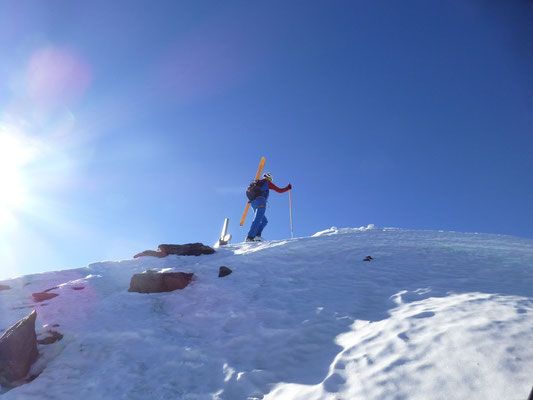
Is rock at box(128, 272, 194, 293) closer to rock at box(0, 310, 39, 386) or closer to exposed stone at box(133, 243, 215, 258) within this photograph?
rock at box(0, 310, 39, 386)

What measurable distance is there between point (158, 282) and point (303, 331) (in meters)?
4.32

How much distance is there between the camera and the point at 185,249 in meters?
11.4

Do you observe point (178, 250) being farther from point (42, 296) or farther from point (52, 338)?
point (52, 338)

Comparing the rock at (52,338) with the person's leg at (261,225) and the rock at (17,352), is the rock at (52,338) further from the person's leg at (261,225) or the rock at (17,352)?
the person's leg at (261,225)

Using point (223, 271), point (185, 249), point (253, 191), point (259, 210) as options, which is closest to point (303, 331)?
point (223, 271)

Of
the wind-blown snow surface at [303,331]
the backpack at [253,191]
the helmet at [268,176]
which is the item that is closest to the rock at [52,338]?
the wind-blown snow surface at [303,331]

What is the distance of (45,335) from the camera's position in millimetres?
5422

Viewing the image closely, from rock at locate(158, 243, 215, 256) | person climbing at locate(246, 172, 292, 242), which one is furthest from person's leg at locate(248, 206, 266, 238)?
rock at locate(158, 243, 215, 256)

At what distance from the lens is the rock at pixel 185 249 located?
11.2 m

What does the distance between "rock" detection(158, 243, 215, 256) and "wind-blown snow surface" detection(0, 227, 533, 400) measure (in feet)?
7.62

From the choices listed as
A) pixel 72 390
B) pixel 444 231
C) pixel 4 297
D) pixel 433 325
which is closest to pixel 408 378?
pixel 433 325

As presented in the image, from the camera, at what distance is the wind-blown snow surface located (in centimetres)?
323

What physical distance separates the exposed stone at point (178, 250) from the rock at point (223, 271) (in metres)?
2.90

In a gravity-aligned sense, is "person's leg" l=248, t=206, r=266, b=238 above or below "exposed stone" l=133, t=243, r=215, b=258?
above
